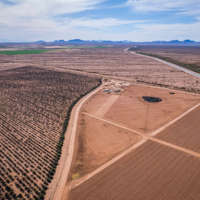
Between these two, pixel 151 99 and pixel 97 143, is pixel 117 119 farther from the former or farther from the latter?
pixel 151 99

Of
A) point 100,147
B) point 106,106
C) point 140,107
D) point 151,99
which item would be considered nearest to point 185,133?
point 140,107

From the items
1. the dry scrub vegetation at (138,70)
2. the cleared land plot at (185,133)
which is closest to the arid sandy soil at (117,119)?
the cleared land plot at (185,133)

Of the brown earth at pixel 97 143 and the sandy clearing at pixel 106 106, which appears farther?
the sandy clearing at pixel 106 106

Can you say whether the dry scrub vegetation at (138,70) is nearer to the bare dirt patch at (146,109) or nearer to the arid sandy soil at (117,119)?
the bare dirt patch at (146,109)

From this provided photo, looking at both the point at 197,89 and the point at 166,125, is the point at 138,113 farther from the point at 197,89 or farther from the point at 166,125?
the point at 197,89

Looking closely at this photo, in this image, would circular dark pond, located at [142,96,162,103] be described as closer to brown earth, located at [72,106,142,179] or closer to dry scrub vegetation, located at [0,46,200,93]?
dry scrub vegetation, located at [0,46,200,93]

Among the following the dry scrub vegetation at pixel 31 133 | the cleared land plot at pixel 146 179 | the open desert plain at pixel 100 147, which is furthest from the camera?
the dry scrub vegetation at pixel 31 133
